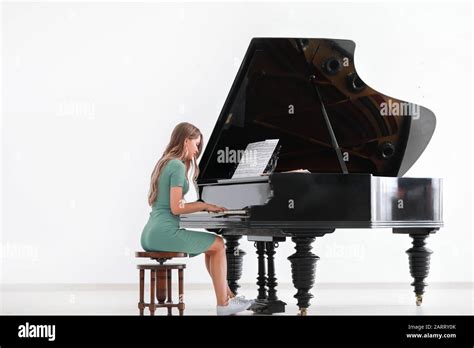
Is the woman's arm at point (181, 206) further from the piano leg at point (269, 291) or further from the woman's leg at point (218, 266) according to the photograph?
the piano leg at point (269, 291)

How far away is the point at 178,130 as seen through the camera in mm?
6188

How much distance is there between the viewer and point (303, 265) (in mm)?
6148

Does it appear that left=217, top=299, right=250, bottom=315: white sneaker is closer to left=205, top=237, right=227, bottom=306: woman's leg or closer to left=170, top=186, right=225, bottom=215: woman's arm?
left=205, top=237, right=227, bottom=306: woman's leg

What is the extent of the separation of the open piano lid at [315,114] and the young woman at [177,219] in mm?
653

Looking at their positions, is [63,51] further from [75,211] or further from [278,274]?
[278,274]

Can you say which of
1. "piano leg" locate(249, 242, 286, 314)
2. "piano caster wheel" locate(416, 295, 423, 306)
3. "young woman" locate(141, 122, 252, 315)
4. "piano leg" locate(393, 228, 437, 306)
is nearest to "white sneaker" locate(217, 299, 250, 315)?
"young woman" locate(141, 122, 252, 315)

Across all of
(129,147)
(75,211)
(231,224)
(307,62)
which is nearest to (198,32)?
(129,147)

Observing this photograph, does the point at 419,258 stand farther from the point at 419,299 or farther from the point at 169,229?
the point at 169,229

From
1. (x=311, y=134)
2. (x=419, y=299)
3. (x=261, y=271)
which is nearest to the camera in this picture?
(x=311, y=134)

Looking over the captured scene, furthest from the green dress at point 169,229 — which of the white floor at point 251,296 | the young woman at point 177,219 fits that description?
the white floor at point 251,296

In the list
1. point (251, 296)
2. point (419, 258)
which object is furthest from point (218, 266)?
point (251, 296)

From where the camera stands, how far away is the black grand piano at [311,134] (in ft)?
21.1

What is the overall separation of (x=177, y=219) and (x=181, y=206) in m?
0.14

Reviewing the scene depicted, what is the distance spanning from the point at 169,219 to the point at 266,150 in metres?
0.79
